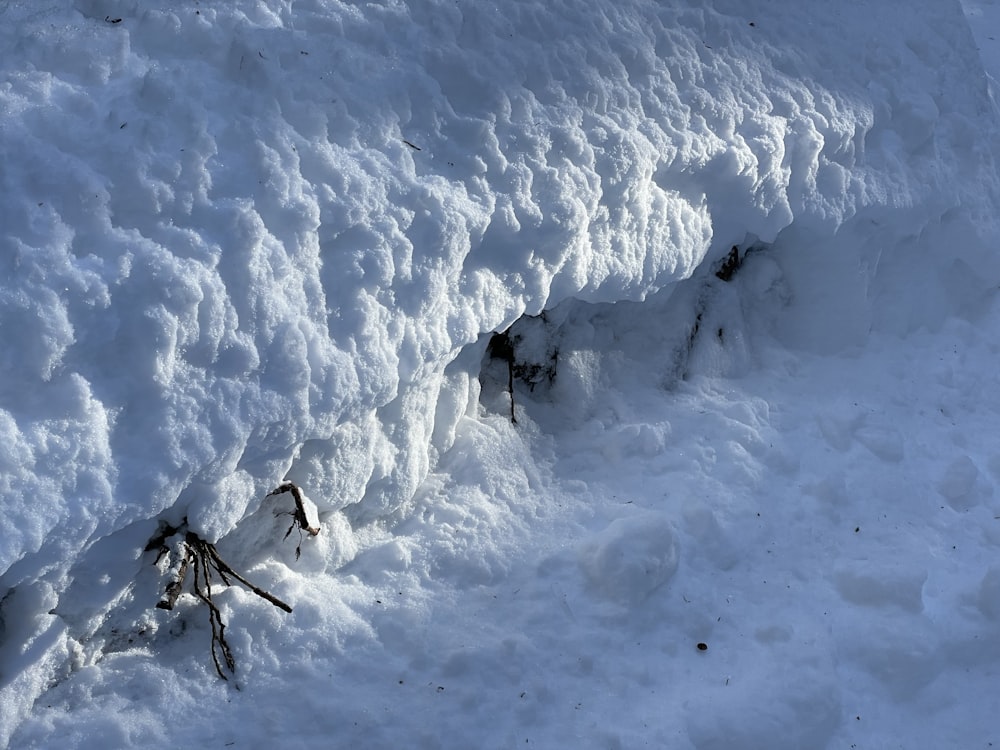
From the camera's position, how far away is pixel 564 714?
7.79 ft

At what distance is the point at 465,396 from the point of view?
295 cm

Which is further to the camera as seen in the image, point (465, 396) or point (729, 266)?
point (729, 266)

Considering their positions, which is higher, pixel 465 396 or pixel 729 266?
pixel 729 266

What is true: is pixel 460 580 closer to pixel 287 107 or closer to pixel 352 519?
pixel 352 519

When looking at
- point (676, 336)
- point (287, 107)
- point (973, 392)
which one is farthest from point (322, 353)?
point (973, 392)

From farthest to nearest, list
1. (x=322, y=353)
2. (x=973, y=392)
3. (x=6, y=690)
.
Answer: (x=973, y=392) → (x=322, y=353) → (x=6, y=690)

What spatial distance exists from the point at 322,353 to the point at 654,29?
5.80ft

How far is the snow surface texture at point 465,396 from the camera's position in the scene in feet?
6.63

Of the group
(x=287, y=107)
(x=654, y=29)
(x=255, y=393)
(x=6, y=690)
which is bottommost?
(x=6, y=690)

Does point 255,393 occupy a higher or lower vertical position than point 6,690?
higher

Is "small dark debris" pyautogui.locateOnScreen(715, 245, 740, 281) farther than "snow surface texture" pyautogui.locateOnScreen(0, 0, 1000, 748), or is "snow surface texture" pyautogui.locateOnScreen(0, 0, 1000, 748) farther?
"small dark debris" pyautogui.locateOnScreen(715, 245, 740, 281)

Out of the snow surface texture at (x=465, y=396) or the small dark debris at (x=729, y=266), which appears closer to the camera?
the snow surface texture at (x=465, y=396)

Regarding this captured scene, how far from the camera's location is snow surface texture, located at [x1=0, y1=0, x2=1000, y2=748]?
2020 mm

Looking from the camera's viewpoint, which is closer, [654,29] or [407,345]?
[407,345]
